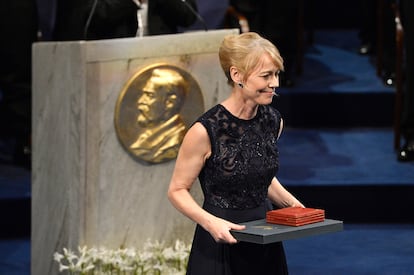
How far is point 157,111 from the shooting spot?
419 cm

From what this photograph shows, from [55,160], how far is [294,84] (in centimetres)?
271

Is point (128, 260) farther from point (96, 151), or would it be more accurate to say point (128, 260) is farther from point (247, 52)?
point (247, 52)

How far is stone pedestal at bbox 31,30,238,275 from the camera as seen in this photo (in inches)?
160

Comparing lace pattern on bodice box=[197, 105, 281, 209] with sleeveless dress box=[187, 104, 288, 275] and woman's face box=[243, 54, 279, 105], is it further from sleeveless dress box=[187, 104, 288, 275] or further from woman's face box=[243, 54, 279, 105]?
woman's face box=[243, 54, 279, 105]

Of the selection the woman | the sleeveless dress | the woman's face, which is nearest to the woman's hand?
the woman

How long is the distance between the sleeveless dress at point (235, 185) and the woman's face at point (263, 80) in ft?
0.39

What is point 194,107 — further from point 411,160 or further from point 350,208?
point 411,160

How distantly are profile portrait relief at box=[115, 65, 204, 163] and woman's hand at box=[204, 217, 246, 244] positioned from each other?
4.15 ft

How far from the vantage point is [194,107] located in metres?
4.26

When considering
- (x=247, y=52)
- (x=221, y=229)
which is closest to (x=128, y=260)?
(x=221, y=229)

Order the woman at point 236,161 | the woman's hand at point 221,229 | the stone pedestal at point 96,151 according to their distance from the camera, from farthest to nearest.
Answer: the stone pedestal at point 96,151, the woman at point 236,161, the woman's hand at point 221,229

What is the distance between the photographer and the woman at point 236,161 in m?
3.00

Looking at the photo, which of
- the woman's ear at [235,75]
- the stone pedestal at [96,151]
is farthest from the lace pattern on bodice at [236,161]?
the stone pedestal at [96,151]

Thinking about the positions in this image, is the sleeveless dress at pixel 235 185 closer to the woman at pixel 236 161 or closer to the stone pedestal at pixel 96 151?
the woman at pixel 236 161
